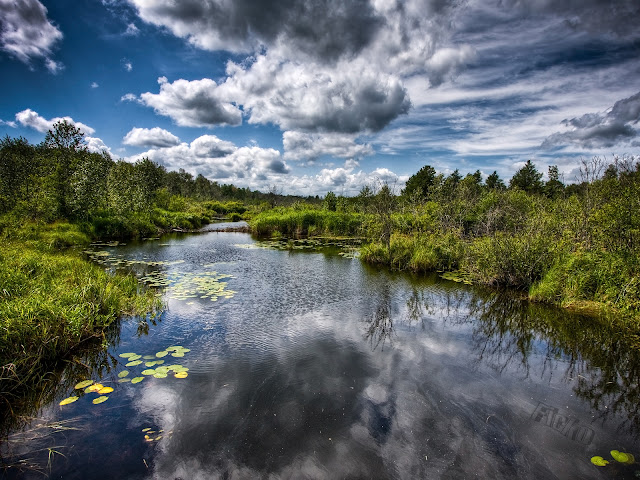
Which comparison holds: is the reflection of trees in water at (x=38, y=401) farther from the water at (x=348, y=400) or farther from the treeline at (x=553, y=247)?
the treeline at (x=553, y=247)

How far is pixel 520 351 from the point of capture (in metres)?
7.43

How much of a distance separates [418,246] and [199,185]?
7433 cm

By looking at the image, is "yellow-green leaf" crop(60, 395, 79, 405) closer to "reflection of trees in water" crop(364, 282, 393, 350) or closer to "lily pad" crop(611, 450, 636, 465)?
"reflection of trees in water" crop(364, 282, 393, 350)

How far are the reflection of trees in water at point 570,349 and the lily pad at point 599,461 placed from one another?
121cm

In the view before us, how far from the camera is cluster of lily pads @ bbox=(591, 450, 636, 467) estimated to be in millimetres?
4059

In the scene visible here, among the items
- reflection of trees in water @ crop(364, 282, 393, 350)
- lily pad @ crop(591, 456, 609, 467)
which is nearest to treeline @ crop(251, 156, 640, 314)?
reflection of trees in water @ crop(364, 282, 393, 350)

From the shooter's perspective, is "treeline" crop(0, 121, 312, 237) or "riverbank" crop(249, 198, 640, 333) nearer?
"riverbank" crop(249, 198, 640, 333)

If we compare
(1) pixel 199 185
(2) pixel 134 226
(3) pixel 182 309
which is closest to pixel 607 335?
(3) pixel 182 309

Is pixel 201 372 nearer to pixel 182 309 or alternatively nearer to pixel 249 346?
pixel 249 346

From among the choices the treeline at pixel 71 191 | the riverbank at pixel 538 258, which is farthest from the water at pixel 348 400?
the treeline at pixel 71 191

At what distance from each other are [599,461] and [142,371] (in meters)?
7.39

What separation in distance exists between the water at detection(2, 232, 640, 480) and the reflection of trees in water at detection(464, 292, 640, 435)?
40 millimetres

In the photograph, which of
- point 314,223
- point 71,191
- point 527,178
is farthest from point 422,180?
point 71,191

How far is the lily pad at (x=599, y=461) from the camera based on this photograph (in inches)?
159
